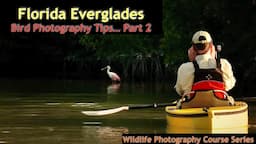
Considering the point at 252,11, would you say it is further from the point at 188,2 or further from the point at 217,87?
the point at 217,87

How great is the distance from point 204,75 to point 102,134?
9.90 ft

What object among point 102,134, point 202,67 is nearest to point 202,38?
point 202,67

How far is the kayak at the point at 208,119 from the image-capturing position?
12305 mm

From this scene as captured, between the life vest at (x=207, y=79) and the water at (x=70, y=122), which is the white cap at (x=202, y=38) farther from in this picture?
the water at (x=70, y=122)

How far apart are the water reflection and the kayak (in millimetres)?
1250

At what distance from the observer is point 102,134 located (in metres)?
14.9

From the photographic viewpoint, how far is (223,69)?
12.6 metres

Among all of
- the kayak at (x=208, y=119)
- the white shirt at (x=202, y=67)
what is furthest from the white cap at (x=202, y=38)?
the kayak at (x=208, y=119)

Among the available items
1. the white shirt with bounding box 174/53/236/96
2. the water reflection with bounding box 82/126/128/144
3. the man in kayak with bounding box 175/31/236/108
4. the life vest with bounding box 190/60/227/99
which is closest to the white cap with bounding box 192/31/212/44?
the man in kayak with bounding box 175/31/236/108

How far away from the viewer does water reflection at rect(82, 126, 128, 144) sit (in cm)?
1380

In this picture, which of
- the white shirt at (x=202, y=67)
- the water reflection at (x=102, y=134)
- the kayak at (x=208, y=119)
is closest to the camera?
Result: the kayak at (x=208, y=119)

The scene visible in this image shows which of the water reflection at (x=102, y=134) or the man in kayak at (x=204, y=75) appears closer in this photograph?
the man in kayak at (x=204, y=75)

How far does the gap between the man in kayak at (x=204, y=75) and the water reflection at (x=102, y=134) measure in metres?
1.66

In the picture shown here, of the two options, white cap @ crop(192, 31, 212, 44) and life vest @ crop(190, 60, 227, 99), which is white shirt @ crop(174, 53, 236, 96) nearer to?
life vest @ crop(190, 60, 227, 99)
